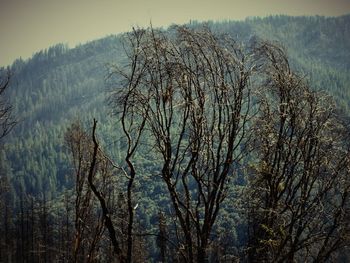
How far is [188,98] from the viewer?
815 cm

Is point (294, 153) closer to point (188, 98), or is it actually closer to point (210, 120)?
point (210, 120)

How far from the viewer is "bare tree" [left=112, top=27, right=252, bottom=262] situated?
817cm

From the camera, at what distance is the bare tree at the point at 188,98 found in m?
8.17

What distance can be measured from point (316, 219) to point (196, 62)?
14.7ft

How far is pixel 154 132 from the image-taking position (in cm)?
840

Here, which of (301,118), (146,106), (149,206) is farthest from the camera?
(149,206)

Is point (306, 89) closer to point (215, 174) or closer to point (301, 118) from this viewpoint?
point (301, 118)

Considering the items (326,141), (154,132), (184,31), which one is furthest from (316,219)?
(184,31)

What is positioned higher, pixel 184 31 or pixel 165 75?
pixel 184 31

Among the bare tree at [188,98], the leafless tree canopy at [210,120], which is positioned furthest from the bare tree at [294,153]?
the bare tree at [188,98]

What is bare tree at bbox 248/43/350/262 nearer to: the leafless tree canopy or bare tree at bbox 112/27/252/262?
the leafless tree canopy

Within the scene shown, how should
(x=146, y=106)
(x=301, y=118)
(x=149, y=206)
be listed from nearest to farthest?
1. (x=146, y=106)
2. (x=301, y=118)
3. (x=149, y=206)

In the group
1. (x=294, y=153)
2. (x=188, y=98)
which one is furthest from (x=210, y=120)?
(x=294, y=153)

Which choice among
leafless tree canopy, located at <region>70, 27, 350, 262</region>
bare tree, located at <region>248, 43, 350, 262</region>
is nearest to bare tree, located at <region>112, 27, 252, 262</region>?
leafless tree canopy, located at <region>70, 27, 350, 262</region>
